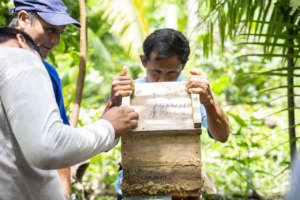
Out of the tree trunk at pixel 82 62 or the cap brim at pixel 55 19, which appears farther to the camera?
the tree trunk at pixel 82 62

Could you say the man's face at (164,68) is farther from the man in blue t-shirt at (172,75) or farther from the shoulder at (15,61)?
the shoulder at (15,61)

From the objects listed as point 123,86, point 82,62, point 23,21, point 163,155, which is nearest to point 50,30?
point 23,21

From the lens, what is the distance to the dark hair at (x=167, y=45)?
2.21 m

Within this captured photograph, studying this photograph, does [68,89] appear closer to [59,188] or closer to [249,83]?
[59,188]

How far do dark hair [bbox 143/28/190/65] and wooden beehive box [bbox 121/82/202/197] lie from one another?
67 cm

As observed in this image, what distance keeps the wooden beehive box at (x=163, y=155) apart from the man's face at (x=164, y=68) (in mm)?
603

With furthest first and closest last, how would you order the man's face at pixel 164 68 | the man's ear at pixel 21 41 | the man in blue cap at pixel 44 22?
the man's face at pixel 164 68 < the man in blue cap at pixel 44 22 < the man's ear at pixel 21 41

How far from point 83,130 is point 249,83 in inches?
369

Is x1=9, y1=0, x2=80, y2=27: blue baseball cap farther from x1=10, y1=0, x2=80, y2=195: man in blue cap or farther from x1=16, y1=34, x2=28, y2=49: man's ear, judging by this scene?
x1=16, y1=34, x2=28, y2=49: man's ear

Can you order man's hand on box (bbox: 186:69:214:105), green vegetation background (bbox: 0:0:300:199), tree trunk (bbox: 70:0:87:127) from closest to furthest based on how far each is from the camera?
1. man's hand on box (bbox: 186:69:214:105)
2. tree trunk (bbox: 70:0:87:127)
3. green vegetation background (bbox: 0:0:300:199)

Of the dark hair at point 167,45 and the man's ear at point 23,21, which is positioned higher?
the man's ear at point 23,21

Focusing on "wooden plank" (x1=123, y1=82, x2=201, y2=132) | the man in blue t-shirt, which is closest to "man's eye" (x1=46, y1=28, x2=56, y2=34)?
the man in blue t-shirt

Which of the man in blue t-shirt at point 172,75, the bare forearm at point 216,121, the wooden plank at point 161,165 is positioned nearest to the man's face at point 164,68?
the man in blue t-shirt at point 172,75

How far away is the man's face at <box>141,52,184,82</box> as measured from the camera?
219 cm
